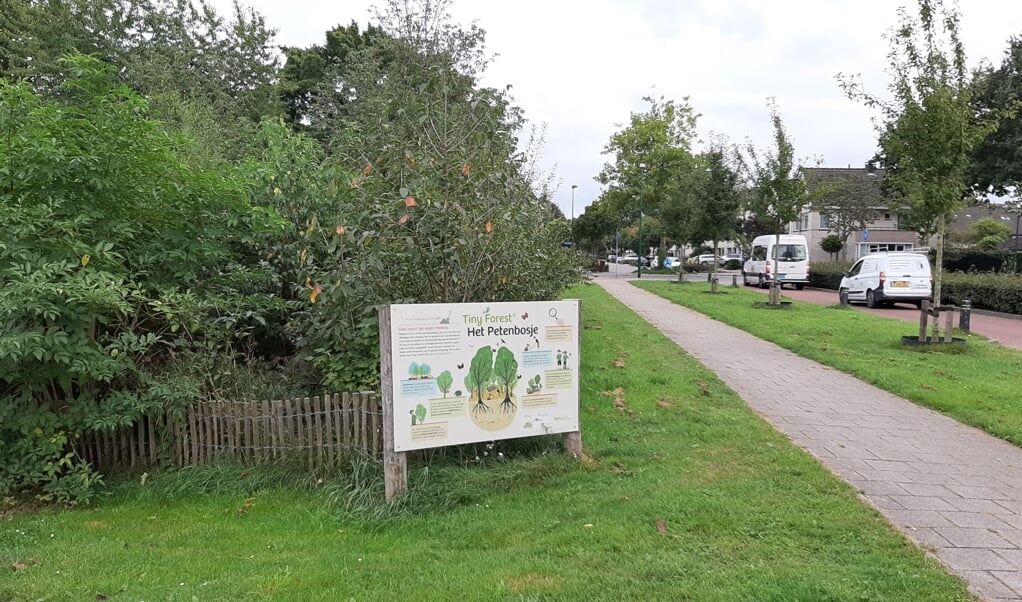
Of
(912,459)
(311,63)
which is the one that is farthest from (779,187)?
(311,63)

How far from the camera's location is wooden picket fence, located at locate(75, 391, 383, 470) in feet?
16.2

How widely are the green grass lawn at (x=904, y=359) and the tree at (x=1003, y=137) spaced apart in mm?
17047

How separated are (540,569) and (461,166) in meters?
3.11

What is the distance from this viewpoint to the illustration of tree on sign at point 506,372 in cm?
485

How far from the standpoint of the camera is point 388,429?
4.48 metres

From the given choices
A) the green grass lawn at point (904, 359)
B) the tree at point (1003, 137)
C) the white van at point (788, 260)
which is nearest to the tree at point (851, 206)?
the tree at point (1003, 137)

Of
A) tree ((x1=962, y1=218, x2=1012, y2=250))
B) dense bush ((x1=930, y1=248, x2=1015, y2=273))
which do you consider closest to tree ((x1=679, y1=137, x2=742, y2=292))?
dense bush ((x1=930, y1=248, x2=1015, y2=273))

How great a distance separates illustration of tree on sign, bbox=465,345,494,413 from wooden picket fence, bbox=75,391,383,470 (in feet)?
2.42

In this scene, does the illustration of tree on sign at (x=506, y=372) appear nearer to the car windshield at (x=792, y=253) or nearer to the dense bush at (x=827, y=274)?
the car windshield at (x=792, y=253)

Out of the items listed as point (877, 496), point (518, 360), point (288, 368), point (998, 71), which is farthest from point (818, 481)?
point (998, 71)

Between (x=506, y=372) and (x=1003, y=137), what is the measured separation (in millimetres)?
33385

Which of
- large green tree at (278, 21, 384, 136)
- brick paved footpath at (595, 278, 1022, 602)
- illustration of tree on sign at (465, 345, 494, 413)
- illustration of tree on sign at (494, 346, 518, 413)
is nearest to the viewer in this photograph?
brick paved footpath at (595, 278, 1022, 602)

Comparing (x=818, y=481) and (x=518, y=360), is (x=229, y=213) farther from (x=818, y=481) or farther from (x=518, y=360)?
(x=818, y=481)

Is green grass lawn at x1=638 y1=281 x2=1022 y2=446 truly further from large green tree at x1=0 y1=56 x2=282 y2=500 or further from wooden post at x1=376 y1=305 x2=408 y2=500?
large green tree at x1=0 y1=56 x2=282 y2=500
